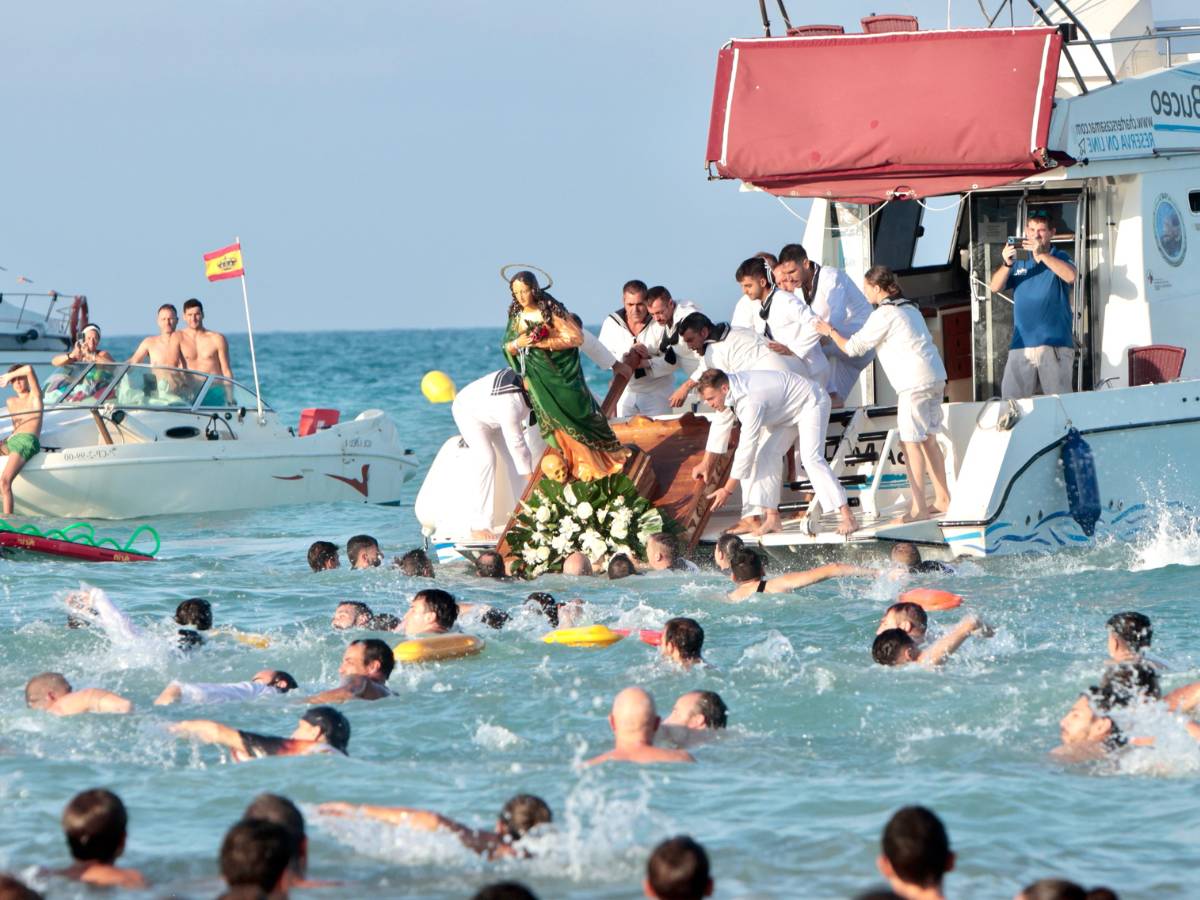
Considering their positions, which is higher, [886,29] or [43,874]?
[886,29]

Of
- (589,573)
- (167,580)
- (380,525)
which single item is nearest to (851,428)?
(589,573)

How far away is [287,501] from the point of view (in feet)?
63.3

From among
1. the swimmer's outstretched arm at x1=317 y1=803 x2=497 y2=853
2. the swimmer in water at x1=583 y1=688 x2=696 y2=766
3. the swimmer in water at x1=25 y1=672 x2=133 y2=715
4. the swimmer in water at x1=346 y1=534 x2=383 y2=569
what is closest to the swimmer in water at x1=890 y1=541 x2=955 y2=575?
the swimmer in water at x1=346 y1=534 x2=383 y2=569

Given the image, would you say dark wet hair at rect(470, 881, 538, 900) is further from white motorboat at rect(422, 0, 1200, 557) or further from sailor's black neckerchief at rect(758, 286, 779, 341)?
sailor's black neckerchief at rect(758, 286, 779, 341)

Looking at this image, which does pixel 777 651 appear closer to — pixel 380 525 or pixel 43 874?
pixel 43 874

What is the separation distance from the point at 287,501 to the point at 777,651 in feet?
33.7

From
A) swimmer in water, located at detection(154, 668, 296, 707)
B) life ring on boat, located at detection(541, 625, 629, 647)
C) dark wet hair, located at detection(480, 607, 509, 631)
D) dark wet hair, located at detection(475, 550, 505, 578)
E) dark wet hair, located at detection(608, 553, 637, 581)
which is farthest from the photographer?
dark wet hair, located at detection(475, 550, 505, 578)

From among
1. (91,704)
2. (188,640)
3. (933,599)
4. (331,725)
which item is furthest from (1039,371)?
(91,704)

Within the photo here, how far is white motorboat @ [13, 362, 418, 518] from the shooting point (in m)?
17.5

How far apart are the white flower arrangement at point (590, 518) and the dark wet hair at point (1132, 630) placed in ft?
14.6

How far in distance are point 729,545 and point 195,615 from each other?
12.3 feet

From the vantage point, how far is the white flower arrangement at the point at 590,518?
42.1ft

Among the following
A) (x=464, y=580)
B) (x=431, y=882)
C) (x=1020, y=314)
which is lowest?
(x=431, y=882)

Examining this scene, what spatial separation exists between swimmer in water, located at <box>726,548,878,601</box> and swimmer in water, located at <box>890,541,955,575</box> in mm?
244
